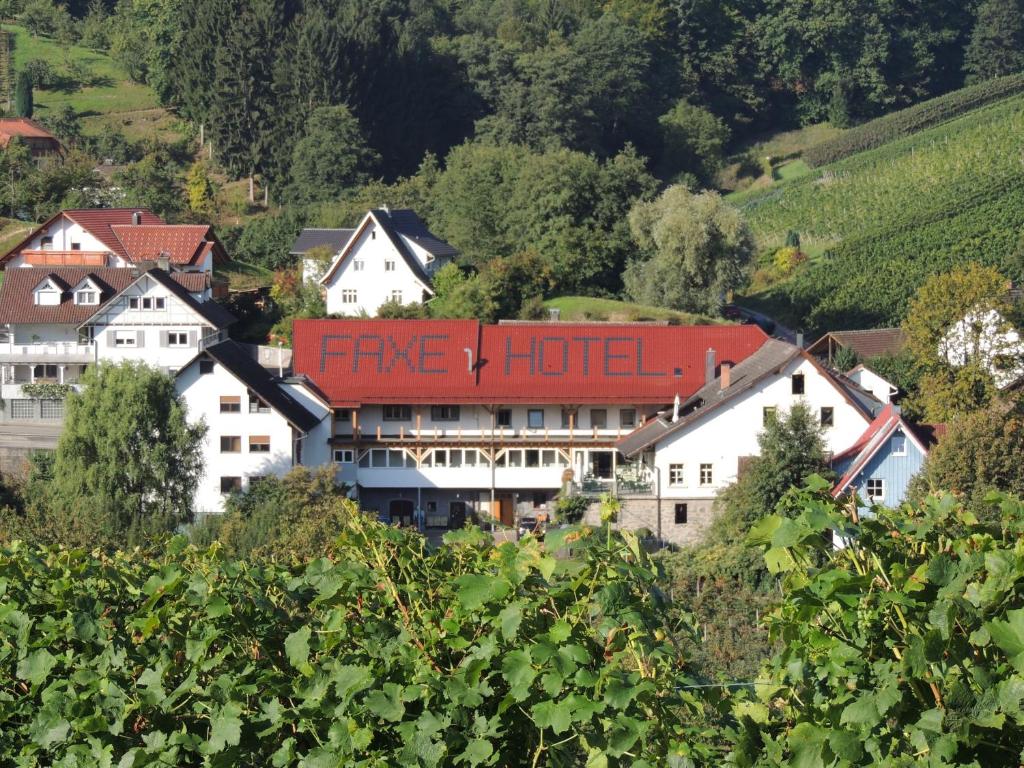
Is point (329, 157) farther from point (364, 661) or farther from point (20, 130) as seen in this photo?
point (364, 661)

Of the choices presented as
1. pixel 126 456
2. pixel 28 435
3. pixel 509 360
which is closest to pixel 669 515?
pixel 509 360

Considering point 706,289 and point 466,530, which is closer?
point 466,530

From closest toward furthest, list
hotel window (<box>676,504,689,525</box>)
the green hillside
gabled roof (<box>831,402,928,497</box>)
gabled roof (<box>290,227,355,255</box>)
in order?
gabled roof (<box>831,402,928,497</box>)
hotel window (<box>676,504,689,525</box>)
gabled roof (<box>290,227,355,255</box>)
the green hillside

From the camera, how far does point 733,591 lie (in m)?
28.3

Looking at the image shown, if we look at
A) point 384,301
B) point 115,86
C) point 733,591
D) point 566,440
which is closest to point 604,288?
point 384,301

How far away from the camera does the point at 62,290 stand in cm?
4916

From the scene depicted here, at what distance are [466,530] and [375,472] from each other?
33.2 meters

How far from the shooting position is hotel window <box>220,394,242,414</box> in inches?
1547

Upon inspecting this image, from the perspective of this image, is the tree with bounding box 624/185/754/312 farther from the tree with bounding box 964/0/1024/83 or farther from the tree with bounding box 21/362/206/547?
the tree with bounding box 964/0/1024/83

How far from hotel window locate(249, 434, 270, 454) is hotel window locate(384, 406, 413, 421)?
3720 millimetres

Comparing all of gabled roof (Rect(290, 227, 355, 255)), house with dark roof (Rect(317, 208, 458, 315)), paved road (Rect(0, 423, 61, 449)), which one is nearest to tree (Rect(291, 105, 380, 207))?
gabled roof (Rect(290, 227, 355, 255))

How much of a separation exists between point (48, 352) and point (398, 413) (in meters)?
11.6

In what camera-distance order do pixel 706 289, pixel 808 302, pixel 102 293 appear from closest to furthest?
pixel 102 293
pixel 706 289
pixel 808 302

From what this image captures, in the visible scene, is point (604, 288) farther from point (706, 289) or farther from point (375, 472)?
point (375, 472)
